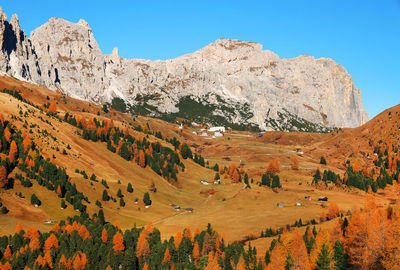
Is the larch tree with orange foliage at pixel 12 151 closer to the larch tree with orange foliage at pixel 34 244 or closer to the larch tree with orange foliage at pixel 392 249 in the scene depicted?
the larch tree with orange foliage at pixel 34 244

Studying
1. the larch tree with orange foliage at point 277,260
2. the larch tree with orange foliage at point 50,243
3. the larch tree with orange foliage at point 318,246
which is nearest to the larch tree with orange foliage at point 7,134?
the larch tree with orange foliage at point 50,243

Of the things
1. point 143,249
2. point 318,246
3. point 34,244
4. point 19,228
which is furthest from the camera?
point 143,249

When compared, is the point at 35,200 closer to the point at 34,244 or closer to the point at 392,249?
the point at 34,244

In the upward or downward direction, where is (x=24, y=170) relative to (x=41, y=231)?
upward

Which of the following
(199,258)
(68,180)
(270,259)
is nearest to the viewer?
(270,259)

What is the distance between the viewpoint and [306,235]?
429ft

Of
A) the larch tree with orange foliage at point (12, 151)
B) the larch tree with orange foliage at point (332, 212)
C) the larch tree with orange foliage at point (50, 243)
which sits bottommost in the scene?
the larch tree with orange foliage at point (50, 243)

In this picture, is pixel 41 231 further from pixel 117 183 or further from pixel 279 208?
pixel 279 208

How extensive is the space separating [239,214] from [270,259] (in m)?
69.8

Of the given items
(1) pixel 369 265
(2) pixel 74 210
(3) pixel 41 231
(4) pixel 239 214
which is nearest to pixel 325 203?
(4) pixel 239 214

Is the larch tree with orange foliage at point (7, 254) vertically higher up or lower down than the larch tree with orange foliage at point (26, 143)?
lower down

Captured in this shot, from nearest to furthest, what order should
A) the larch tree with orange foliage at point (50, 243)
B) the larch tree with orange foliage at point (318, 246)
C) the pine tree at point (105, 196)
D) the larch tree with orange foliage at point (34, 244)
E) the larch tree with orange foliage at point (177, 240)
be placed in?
the larch tree with orange foliage at point (318, 246)
the larch tree with orange foliage at point (34, 244)
the larch tree with orange foliage at point (50, 243)
the larch tree with orange foliage at point (177, 240)
the pine tree at point (105, 196)

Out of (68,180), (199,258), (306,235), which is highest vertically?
(68,180)

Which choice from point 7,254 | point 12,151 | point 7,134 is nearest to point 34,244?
point 7,254
